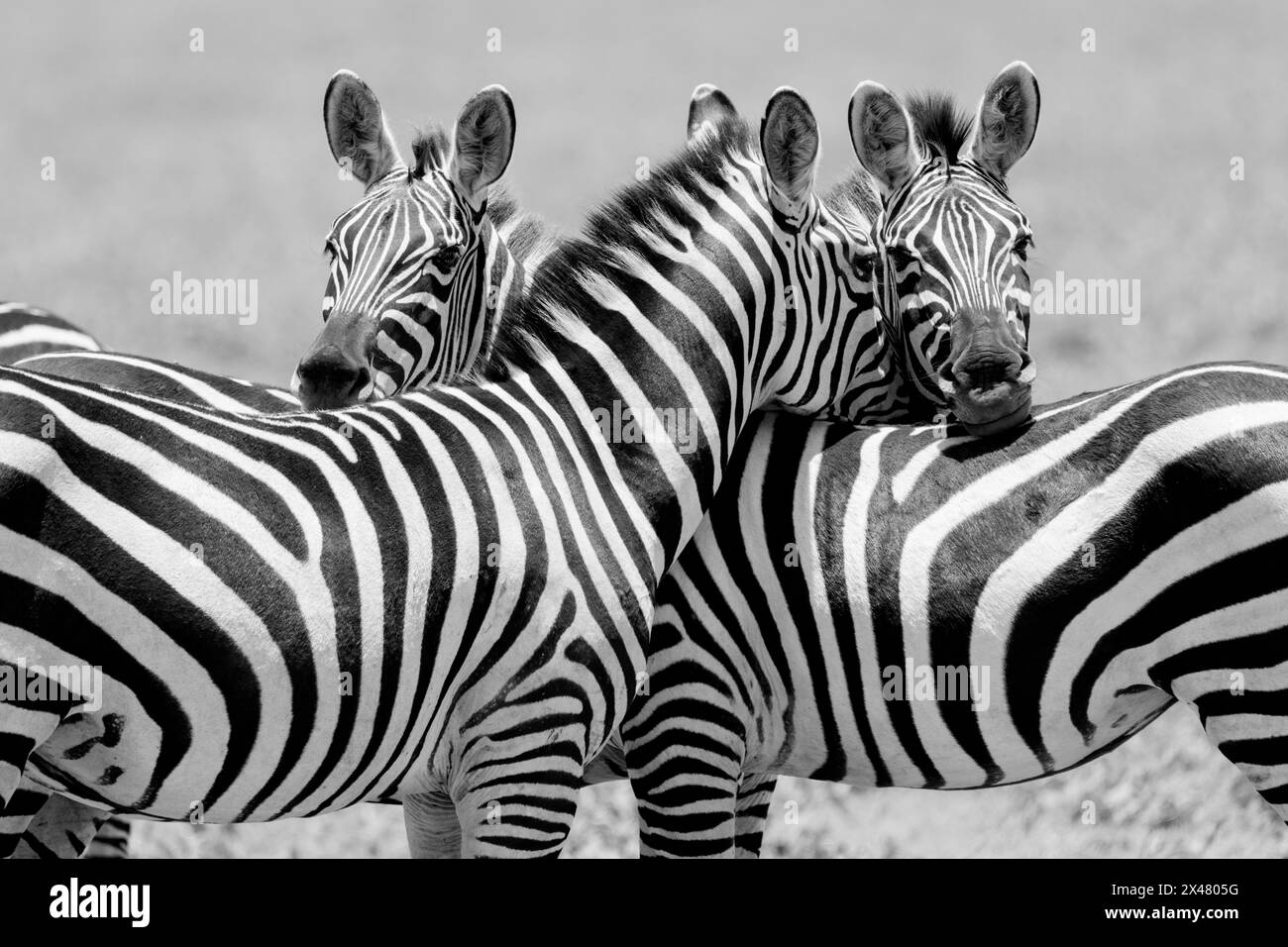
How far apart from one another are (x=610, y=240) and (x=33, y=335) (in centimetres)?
436

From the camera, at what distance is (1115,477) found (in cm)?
513

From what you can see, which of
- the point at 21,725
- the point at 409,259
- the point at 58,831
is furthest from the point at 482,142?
the point at 58,831

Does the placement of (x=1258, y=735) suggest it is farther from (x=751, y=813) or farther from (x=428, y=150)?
(x=428, y=150)

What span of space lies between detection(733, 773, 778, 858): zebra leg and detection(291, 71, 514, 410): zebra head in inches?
88.4

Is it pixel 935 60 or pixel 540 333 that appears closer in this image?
pixel 540 333

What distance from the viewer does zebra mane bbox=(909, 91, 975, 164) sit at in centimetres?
614

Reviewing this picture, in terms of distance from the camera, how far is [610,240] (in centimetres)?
542

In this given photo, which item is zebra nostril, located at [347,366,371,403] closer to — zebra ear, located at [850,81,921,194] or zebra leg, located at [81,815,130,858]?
zebra ear, located at [850,81,921,194]

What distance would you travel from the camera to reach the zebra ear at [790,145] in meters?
5.37

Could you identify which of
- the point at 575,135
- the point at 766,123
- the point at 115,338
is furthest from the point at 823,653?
the point at 575,135

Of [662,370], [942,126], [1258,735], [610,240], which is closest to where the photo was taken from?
[1258,735]

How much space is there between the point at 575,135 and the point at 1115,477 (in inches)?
1221
